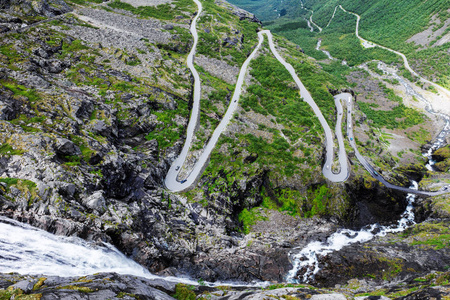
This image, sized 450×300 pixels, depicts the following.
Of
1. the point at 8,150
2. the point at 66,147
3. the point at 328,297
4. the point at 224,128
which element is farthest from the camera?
the point at 224,128

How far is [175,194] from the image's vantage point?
5456cm

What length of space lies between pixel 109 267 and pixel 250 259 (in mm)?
25103

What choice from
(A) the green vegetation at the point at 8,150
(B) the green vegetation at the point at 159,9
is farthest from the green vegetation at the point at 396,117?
(A) the green vegetation at the point at 8,150

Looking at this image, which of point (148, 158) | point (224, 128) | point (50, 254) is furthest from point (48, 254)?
point (224, 128)

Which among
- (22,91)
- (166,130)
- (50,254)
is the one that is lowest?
(50,254)

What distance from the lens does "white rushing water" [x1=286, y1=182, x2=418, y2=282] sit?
155ft

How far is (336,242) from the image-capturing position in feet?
177

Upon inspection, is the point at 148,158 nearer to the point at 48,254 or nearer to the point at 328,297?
the point at 48,254

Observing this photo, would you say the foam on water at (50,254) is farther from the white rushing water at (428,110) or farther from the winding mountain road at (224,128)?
the white rushing water at (428,110)

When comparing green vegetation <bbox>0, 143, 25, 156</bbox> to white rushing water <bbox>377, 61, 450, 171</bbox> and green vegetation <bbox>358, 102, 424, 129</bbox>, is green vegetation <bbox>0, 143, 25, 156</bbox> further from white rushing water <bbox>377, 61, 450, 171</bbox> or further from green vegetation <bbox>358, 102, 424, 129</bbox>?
green vegetation <bbox>358, 102, 424, 129</bbox>

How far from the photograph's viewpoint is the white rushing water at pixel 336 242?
47125 mm

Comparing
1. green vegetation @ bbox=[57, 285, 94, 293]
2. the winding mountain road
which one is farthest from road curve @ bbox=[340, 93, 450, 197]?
green vegetation @ bbox=[57, 285, 94, 293]

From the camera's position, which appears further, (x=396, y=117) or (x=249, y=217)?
(x=396, y=117)

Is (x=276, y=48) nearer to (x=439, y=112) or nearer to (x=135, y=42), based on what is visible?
(x=135, y=42)
